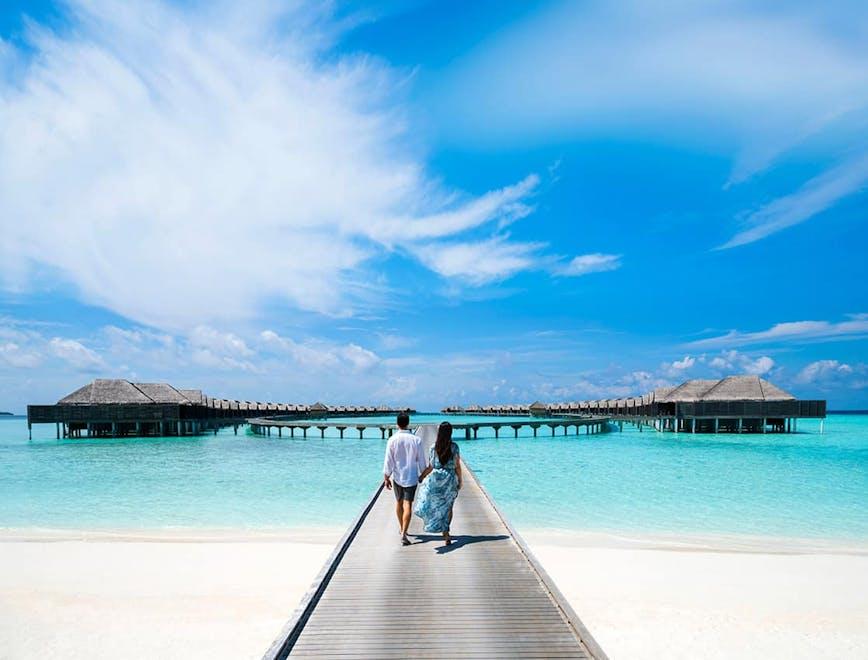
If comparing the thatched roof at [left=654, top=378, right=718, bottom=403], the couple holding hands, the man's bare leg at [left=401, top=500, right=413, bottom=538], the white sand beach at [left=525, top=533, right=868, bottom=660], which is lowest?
the white sand beach at [left=525, top=533, right=868, bottom=660]

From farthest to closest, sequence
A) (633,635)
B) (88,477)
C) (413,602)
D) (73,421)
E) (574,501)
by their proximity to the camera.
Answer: (73,421), (88,477), (574,501), (633,635), (413,602)

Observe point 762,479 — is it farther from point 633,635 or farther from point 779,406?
point 779,406

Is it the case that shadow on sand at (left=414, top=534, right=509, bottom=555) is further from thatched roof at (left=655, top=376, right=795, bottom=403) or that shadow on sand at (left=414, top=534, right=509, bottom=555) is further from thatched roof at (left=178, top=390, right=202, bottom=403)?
thatched roof at (left=178, top=390, right=202, bottom=403)

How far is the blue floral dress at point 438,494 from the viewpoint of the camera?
22.2 feet

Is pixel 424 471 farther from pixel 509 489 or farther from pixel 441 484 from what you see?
pixel 509 489

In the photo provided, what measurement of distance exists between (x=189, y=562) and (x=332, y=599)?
5.72 meters

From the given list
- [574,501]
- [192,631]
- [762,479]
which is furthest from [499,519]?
[762,479]

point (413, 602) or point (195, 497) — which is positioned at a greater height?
point (413, 602)

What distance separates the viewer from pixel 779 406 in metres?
43.8

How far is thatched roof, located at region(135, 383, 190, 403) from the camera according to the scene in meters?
43.8

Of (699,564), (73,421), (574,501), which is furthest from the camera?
(73,421)

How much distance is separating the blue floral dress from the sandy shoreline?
217 centimetres

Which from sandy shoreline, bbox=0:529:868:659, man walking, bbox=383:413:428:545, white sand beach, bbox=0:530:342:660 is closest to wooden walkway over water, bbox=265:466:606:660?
man walking, bbox=383:413:428:545

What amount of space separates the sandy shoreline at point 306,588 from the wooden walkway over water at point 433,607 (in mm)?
1414
